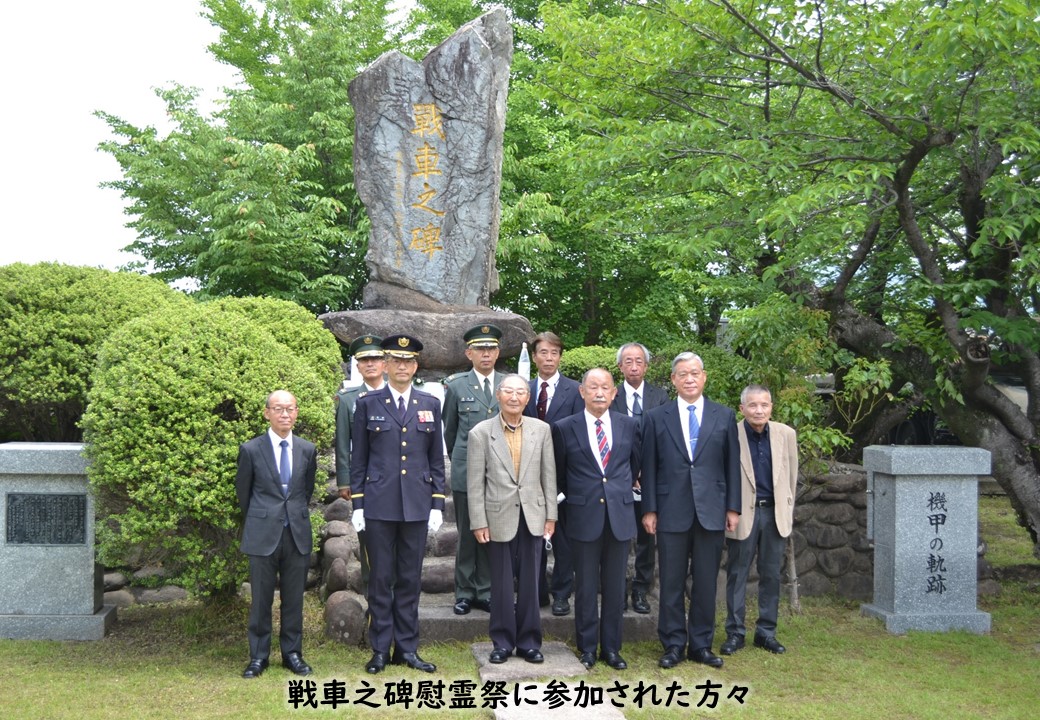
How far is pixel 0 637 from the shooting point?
5.61 m

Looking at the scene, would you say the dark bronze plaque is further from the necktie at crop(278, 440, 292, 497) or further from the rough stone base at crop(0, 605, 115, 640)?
the necktie at crop(278, 440, 292, 497)

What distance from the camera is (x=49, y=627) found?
564cm

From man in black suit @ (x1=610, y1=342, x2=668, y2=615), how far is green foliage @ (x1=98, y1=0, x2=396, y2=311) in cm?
760

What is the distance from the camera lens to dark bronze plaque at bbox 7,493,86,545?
18.5 ft

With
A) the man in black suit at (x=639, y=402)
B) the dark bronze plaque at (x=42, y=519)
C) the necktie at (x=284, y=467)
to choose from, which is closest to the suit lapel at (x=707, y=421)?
the man in black suit at (x=639, y=402)

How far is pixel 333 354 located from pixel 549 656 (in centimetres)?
391

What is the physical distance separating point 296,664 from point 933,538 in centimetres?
417

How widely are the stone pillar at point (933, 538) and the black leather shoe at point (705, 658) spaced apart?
1.64 metres

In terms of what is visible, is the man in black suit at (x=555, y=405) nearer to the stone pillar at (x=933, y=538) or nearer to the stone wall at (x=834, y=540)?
the stone wall at (x=834, y=540)

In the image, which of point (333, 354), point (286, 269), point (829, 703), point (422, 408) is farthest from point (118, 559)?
point (286, 269)

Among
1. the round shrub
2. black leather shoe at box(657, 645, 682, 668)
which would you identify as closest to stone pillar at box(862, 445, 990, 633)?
black leather shoe at box(657, 645, 682, 668)

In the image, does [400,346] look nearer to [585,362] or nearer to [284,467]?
[284,467]

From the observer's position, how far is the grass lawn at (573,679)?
4.50m

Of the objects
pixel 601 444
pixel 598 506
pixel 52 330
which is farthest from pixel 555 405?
pixel 52 330
